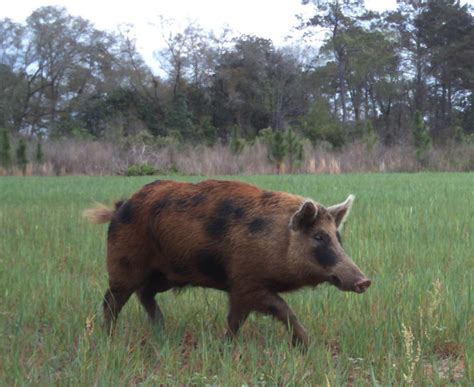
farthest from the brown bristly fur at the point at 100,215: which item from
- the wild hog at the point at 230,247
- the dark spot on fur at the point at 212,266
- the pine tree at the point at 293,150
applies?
the pine tree at the point at 293,150

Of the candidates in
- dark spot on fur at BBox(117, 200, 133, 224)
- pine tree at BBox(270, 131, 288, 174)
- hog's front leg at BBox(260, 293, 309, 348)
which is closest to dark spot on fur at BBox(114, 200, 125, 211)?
dark spot on fur at BBox(117, 200, 133, 224)

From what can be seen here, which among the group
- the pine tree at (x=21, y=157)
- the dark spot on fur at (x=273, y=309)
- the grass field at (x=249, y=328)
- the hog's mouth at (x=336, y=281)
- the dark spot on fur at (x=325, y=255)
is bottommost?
the grass field at (x=249, y=328)

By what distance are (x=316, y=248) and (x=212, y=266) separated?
25.1 inches

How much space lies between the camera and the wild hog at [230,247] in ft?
11.6

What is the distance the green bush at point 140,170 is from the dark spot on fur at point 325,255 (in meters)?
24.4

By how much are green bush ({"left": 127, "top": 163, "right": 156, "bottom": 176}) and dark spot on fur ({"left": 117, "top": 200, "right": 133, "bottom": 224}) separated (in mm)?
23658

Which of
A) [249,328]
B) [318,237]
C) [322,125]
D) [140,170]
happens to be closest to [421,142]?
[140,170]

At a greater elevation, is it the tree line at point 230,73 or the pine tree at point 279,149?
the tree line at point 230,73

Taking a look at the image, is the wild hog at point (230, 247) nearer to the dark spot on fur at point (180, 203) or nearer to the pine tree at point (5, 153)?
the dark spot on fur at point (180, 203)

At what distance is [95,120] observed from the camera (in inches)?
1735

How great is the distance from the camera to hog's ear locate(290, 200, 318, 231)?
3.48 metres

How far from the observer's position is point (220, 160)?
2777cm

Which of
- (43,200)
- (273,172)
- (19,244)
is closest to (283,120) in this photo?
(273,172)

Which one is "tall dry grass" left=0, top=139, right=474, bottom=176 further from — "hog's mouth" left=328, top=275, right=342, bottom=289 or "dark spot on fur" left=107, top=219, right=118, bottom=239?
"hog's mouth" left=328, top=275, right=342, bottom=289
